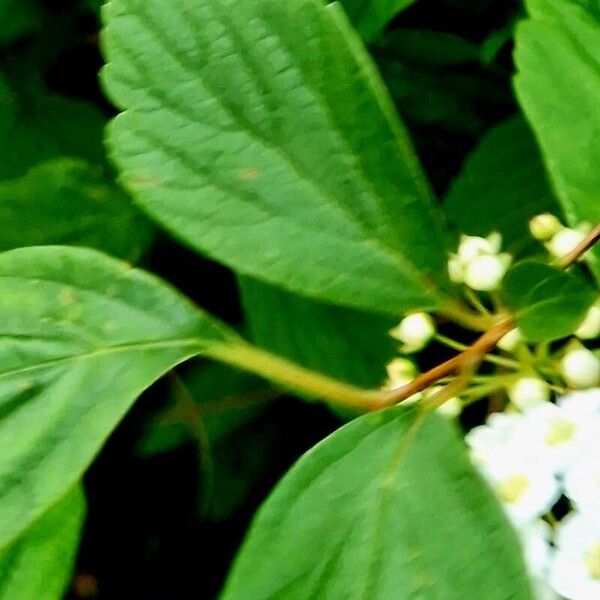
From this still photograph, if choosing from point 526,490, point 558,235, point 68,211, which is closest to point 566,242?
point 558,235

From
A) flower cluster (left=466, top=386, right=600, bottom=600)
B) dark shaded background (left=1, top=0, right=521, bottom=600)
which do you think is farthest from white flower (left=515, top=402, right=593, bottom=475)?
dark shaded background (left=1, top=0, right=521, bottom=600)

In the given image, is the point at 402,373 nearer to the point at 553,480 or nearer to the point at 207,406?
the point at 553,480

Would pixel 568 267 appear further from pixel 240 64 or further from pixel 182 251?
pixel 182 251

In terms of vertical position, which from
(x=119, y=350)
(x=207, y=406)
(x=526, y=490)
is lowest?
(x=207, y=406)

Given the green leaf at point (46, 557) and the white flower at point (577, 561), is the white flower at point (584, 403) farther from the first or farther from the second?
the green leaf at point (46, 557)

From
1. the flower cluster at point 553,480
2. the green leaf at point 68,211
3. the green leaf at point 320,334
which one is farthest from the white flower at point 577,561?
the green leaf at point 68,211

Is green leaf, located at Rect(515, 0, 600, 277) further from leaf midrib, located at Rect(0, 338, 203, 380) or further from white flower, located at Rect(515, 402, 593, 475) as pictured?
leaf midrib, located at Rect(0, 338, 203, 380)
